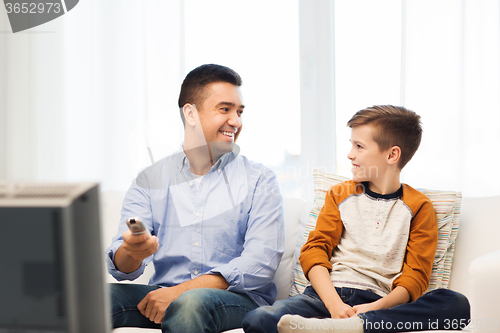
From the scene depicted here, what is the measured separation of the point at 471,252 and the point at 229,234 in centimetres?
75

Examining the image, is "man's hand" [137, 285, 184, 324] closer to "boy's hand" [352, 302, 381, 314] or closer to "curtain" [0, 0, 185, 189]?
"boy's hand" [352, 302, 381, 314]

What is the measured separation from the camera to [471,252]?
1.27 meters

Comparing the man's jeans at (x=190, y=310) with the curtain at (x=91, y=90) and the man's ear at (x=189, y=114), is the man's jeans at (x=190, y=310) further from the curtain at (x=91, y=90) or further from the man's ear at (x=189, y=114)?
the curtain at (x=91, y=90)

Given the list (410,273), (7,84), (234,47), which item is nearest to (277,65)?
(234,47)

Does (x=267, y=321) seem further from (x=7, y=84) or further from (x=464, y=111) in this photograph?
(x=7, y=84)

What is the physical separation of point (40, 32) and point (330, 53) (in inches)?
60.2

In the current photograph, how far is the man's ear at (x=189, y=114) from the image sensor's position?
1.45 metres

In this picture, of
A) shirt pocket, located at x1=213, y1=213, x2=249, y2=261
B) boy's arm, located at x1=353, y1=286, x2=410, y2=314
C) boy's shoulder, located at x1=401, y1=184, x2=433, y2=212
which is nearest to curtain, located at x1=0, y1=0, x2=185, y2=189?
shirt pocket, located at x1=213, y1=213, x2=249, y2=261

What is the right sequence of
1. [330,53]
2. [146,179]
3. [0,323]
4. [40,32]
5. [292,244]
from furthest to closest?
[40,32] < [330,53] < [292,244] < [146,179] < [0,323]

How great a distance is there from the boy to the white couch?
14 cm

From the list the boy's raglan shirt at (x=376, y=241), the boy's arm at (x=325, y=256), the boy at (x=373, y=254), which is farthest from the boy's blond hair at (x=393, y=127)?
the boy's arm at (x=325, y=256)

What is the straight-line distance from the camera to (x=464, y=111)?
169 cm

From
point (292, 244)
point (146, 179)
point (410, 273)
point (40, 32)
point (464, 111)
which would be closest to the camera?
point (410, 273)

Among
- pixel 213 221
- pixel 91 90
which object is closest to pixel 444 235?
pixel 213 221
